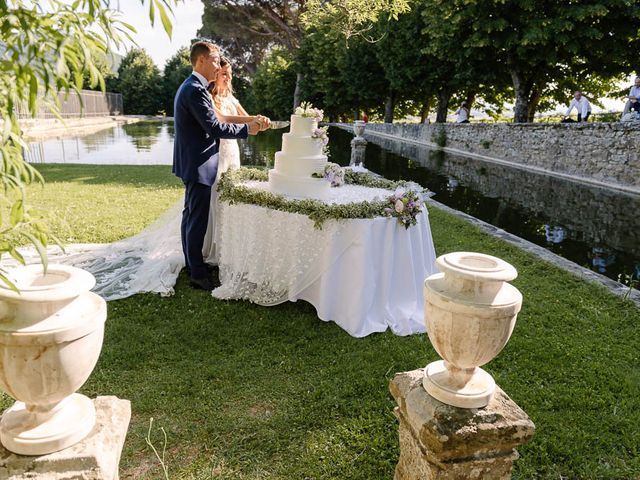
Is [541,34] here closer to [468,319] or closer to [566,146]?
[566,146]

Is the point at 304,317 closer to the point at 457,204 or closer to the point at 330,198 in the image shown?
the point at 330,198

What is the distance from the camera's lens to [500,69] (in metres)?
23.4

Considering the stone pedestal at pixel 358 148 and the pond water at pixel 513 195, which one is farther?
the stone pedestal at pixel 358 148

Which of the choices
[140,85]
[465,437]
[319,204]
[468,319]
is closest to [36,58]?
[468,319]

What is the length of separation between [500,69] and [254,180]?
21.5 meters

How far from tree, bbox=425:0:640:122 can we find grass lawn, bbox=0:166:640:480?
14.8 m

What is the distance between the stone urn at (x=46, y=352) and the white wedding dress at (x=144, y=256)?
3183mm

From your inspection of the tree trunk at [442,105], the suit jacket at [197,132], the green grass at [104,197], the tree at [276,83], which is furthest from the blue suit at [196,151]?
the tree at [276,83]

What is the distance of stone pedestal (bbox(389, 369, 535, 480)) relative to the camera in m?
2.20

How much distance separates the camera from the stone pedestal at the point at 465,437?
86.5 inches

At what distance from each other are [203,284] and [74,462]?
3461 mm

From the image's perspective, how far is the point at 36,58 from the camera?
1.28 meters

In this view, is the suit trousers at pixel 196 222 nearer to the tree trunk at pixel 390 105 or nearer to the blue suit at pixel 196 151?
the blue suit at pixel 196 151

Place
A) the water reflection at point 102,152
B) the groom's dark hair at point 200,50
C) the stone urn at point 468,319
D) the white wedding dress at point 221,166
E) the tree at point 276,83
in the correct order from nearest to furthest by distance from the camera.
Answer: the stone urn at point 468,319
the groom's dark hair at point 200,50
the white wedding dress at point 221,166
the water reflection at point 102,152
the tree at point 276,83
